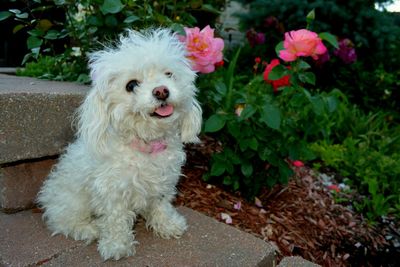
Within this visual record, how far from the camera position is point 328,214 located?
8.80ft

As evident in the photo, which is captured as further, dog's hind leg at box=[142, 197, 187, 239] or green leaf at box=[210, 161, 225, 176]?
green leaf at box=[210, 161, 225, 176]

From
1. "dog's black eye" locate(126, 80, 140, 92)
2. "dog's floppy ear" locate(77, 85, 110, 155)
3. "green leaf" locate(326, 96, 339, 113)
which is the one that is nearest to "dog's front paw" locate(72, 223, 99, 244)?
"dog's floppy ear" locate(77, 85, 110, 155)

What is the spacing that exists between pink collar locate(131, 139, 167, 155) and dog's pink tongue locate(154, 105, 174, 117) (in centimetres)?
21

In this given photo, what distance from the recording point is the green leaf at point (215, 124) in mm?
2080

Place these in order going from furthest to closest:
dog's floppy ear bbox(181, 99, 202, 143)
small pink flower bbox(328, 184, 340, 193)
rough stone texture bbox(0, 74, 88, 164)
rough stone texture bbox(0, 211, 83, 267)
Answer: small pink flower bbox(328, 184, 340, 193) → rough stone texture bbox(0, 74, 88, 164) → dog's floppy ear bbox(181, 99, 202, 143) → rough stone texture bbox(0, 211, 83, 267)

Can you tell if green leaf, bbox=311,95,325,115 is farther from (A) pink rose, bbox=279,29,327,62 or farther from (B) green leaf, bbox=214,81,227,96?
(B) green leaf, bbox=214,81,227,96

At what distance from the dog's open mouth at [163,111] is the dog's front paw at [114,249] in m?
0.56

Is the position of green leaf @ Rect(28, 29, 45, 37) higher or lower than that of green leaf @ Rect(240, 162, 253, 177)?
higher

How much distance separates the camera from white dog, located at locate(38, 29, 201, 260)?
1581 mm

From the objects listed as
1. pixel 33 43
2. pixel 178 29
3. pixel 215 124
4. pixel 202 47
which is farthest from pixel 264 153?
pixel 33 43

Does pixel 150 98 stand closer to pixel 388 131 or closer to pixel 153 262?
pixel 153 262

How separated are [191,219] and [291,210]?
77 centimetres

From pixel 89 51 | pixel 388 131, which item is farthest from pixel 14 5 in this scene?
pixel 388 131

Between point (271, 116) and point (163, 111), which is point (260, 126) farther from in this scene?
point (163, 111)
